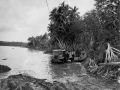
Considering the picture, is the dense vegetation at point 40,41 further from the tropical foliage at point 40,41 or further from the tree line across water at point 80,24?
the tree line across water at point 80,24

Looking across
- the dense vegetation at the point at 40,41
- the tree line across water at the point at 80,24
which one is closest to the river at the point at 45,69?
the tree line across water at the point at 80,24

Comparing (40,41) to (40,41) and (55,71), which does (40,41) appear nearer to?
(40,41)

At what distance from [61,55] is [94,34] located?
26.7 ft

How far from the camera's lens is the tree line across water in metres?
30.1

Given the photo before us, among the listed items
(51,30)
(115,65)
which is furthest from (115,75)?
(51,30)

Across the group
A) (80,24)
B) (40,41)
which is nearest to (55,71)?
(80,24)

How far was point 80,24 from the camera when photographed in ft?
165

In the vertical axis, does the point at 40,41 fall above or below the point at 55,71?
above

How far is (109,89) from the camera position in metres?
11.8

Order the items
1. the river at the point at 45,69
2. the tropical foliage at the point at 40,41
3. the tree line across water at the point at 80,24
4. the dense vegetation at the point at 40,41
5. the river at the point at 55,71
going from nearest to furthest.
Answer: the river at the point at 55,71 < the river at the point at 45,69 < the tree line across water at the point at 80,24 < the dense vegetation at the point at 40,41 < the tropical foliage at the point at 40,41

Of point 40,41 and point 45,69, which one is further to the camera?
point 40,41

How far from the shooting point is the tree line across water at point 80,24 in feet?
98.6

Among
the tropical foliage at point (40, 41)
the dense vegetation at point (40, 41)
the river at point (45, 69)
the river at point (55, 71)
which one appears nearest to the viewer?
the river at point (55, 71)

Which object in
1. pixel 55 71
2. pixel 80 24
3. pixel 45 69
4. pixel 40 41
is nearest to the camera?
pixel 55 71
